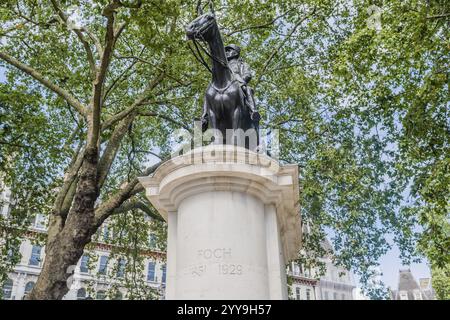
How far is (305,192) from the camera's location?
38.6 feet

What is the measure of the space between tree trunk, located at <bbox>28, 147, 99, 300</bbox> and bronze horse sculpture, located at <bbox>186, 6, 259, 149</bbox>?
19.0 ft

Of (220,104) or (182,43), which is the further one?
(182,43)

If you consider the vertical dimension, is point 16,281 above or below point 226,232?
above

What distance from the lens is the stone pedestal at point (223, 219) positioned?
5520 mm

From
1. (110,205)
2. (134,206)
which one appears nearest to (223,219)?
(110,205)

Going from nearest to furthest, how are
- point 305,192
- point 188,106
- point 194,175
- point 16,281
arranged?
point 194,175, point 305,192, point 188,106, point 16,281

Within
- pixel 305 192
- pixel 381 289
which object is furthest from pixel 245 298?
pixel 381 289

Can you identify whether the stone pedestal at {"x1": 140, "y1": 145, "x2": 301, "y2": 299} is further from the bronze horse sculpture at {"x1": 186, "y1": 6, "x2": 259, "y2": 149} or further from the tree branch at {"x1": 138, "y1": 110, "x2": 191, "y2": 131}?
the tree branch at {"x1": 138, "y1": 110, "x2": 191, "y2": 131}

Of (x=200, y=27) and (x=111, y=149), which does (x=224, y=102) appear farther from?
(x=111, y=149)

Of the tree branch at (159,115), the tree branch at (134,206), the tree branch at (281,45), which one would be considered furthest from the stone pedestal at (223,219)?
the tree branch at (281,45)
